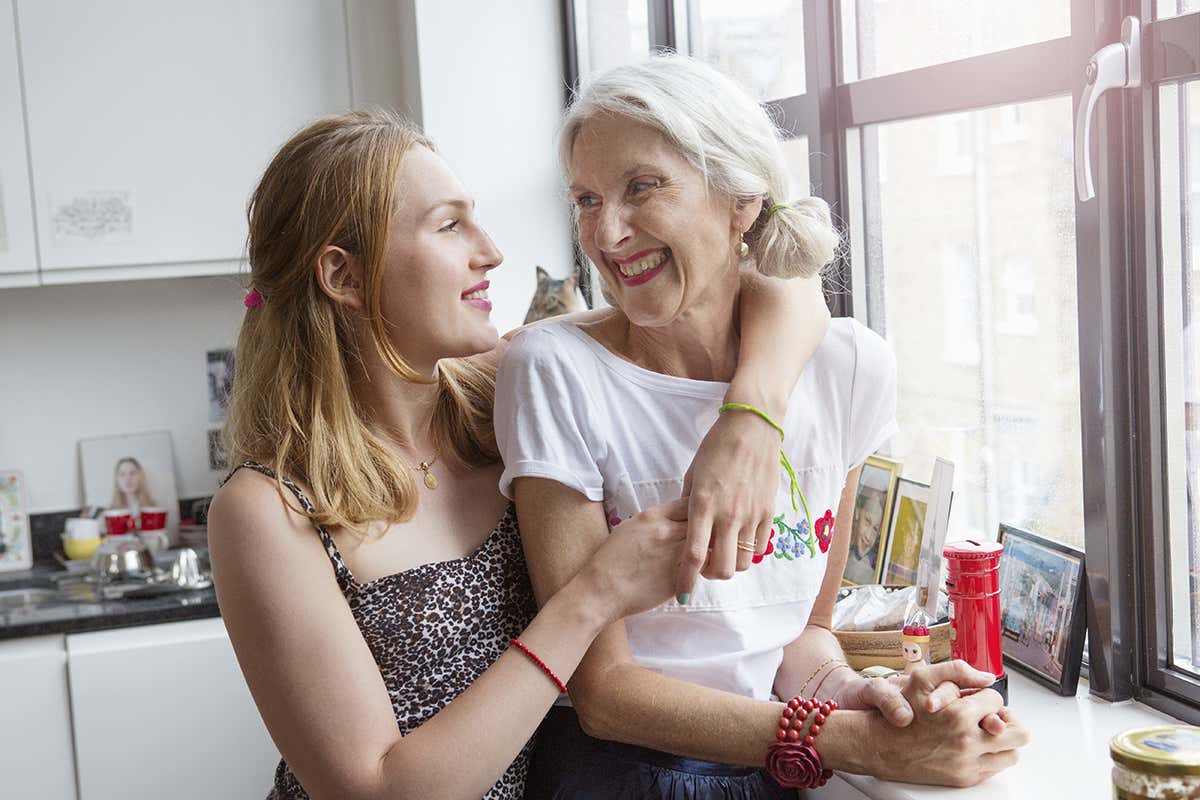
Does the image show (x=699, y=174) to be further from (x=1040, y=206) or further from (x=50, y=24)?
(x=50, y=24)

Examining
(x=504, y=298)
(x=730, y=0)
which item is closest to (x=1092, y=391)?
(x=730, y=0)

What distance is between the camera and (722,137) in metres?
1.38

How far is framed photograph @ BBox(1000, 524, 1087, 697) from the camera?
62.5 inches

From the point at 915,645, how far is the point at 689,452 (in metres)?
0.38

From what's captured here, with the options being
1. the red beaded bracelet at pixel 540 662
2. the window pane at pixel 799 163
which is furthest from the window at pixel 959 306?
the red beaded bracelet at pixel 540 662

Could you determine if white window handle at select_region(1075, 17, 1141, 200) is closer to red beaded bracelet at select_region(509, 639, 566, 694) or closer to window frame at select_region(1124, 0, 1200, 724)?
window frame at select_region(1124, 0, 1200, 724)

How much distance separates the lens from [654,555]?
1282mm

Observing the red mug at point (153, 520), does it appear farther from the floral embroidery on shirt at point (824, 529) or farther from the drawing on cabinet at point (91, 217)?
the floral embroidery on shirt at point (824, 529)

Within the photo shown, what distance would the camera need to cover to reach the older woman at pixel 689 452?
1297mm

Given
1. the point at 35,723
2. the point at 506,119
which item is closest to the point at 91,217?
the point at 506,119

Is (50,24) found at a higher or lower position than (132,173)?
higher

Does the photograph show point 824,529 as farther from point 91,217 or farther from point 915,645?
point 91,217

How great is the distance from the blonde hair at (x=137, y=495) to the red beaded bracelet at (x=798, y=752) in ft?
7.93

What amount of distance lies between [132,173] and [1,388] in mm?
753
